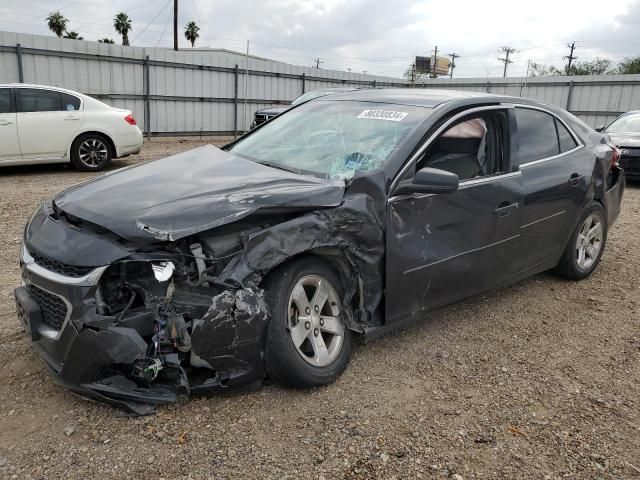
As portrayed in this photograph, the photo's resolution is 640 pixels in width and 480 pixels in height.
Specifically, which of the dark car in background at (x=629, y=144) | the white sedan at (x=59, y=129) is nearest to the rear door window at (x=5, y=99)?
the white sedan at (x=59, y=129)

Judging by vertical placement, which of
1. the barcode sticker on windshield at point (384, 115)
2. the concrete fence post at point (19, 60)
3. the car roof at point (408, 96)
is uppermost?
the concrete fence post at point (19, 60)

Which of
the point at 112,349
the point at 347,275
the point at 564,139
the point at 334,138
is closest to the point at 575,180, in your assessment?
the point at 564,139

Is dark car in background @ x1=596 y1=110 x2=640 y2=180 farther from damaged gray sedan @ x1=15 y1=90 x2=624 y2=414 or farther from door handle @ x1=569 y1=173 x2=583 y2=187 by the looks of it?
damaged gray sedan @ x1=15 y1=90 x2=624 y2=414

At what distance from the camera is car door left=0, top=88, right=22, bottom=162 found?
882 cm

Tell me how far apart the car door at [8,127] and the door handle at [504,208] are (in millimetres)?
8300

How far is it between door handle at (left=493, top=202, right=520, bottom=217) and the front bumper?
2.00 metres

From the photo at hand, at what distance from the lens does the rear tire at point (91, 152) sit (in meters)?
9.65

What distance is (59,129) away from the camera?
30.7 ft

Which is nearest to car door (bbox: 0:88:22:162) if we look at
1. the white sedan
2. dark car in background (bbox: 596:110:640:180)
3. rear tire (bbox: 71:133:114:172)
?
the white sedan

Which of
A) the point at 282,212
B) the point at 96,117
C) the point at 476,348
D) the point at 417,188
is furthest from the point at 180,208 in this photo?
the point at 96,117

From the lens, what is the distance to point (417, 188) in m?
3.13

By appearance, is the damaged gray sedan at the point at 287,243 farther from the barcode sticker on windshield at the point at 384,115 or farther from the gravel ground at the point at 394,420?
A: the gravel ground at the point at 394,420

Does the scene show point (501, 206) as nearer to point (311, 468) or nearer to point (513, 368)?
point (513, 368)

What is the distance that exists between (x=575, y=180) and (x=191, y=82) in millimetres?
15451
